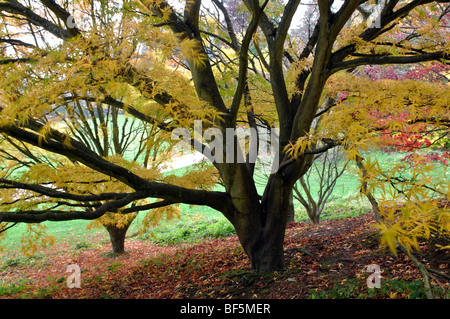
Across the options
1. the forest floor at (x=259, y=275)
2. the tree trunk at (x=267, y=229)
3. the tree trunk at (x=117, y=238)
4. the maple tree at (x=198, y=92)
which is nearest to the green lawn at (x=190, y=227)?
the tree trunk at (x=117, y=238)

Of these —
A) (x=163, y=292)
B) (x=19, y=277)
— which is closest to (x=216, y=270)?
(x=163, y=292)

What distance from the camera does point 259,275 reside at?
3469 mm

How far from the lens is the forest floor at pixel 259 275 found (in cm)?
274

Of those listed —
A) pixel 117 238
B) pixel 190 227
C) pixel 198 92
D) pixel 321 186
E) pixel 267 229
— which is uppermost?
pixel 198 92

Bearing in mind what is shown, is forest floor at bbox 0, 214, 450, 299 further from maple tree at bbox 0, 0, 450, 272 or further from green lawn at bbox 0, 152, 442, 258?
green lawn at bbox 0, 152, 442, 258

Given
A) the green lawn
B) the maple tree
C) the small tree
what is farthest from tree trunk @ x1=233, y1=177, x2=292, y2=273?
the green lawn

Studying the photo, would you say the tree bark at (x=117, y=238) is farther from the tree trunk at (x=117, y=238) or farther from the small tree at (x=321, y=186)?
the small tree at (x=321, y=186)

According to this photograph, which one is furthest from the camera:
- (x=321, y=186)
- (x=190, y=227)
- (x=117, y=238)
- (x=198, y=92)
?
(x=190, y=227)

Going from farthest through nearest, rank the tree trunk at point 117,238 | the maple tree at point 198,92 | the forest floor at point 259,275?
the tree trunk at point 117,238 < the forest floor at point 259,275 < the maple tree at point 198,92

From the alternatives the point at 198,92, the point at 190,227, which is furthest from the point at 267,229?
the point at 190,227

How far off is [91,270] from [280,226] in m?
4.31

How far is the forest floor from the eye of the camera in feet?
9.00

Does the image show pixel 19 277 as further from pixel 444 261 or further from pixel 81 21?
pixel 444 261

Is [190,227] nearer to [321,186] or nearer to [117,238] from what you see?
[117,238]
